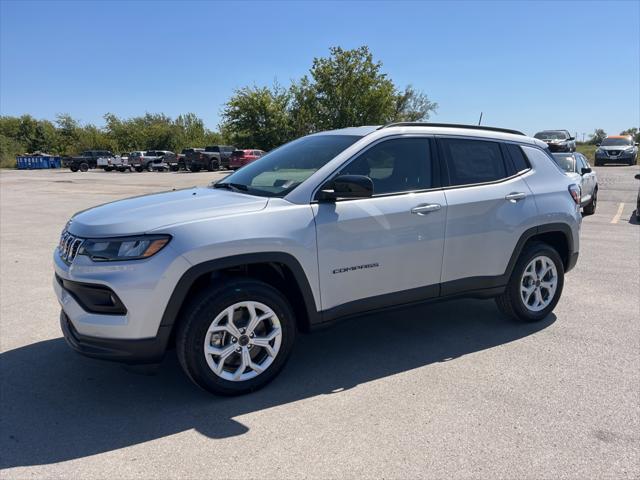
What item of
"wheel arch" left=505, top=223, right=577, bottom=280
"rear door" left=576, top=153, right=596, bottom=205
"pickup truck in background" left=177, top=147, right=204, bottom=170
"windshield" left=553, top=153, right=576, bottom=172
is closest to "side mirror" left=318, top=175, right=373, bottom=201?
"wheel arch" left=505, top=223, right=577, bottom=280

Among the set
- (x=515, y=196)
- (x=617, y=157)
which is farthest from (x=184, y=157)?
(x=515, y=196)

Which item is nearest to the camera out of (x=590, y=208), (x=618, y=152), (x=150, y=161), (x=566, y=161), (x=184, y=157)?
(x=566, y=161)

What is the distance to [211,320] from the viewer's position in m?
3.25

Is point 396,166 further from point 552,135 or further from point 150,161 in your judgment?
point 150,161

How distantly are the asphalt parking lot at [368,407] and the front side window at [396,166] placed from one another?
1369 millimetres

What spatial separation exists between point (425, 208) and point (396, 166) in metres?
0.41

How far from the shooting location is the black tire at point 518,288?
4.63 m

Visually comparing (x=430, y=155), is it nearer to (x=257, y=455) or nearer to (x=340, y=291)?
(x=340, y=291)

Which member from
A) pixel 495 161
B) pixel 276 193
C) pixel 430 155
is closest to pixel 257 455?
pixel 276 193

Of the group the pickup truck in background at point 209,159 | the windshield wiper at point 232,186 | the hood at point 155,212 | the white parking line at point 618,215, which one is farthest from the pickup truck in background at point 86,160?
the hood at point 155,212

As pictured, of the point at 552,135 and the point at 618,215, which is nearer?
the point at 618,215

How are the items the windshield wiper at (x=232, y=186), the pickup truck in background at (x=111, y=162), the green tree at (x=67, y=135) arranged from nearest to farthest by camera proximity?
the windshield wiper at (x=232, y=186) < the pickup truck in background at (x=111, y=162) < the green tree at (x=67, y=135)

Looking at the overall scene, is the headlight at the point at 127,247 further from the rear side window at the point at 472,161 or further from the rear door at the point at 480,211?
the rear side window at the point at 472,161

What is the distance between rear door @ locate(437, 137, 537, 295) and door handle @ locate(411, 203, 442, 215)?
0.13 m
